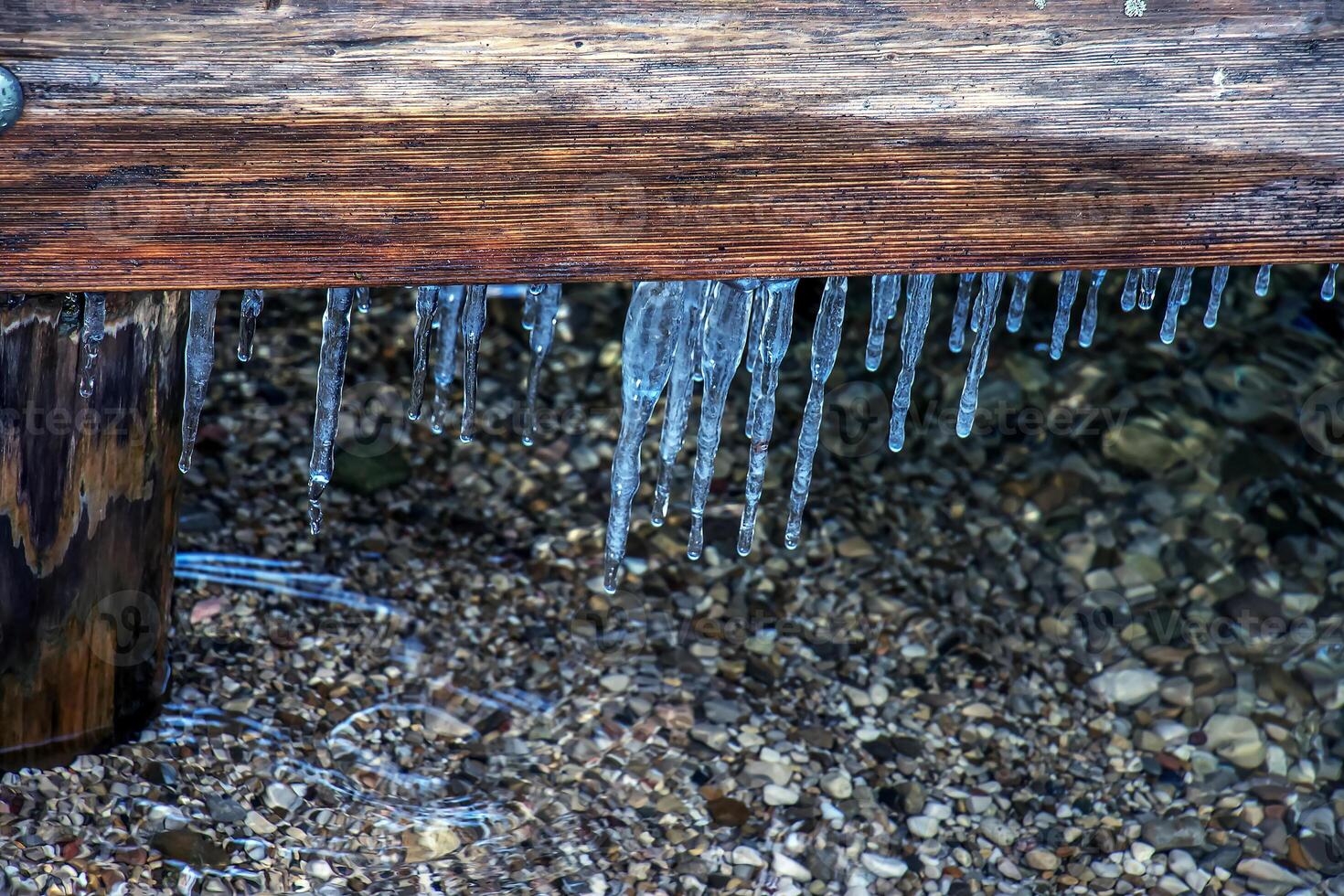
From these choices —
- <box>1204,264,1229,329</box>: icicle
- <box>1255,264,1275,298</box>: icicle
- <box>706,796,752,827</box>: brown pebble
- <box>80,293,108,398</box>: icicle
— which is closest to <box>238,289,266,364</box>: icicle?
<box>80,293,108,398</box>: icicle

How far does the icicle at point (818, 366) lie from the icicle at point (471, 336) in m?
0.70

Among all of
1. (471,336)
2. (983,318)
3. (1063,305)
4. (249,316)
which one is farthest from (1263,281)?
(249,316)

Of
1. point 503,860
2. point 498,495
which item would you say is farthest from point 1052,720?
point 498,495

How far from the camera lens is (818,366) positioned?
2.67 metres

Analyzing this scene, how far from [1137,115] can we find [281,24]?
1434 millimetres

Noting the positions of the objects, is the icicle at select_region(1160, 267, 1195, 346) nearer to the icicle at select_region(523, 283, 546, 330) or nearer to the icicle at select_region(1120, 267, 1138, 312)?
the icicle at select_region(1120, 267, 1138, 312)

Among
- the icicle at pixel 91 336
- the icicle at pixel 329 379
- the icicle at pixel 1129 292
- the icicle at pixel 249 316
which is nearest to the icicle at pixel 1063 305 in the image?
the icicle at pixel 1129 292

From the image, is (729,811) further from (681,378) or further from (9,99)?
(9,99)

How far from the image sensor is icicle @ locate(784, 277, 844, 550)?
256 centimetres

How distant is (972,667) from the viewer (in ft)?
13.4

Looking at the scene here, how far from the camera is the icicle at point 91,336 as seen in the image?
7.64 ft

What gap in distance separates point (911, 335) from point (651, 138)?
2.82 ft

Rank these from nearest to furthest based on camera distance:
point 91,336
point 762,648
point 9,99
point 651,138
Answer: point 9,99, point 651,138, point 91,336, point 762,648

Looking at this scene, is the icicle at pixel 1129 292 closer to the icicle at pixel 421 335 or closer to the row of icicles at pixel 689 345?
the row of icicles at pixel 689 345
